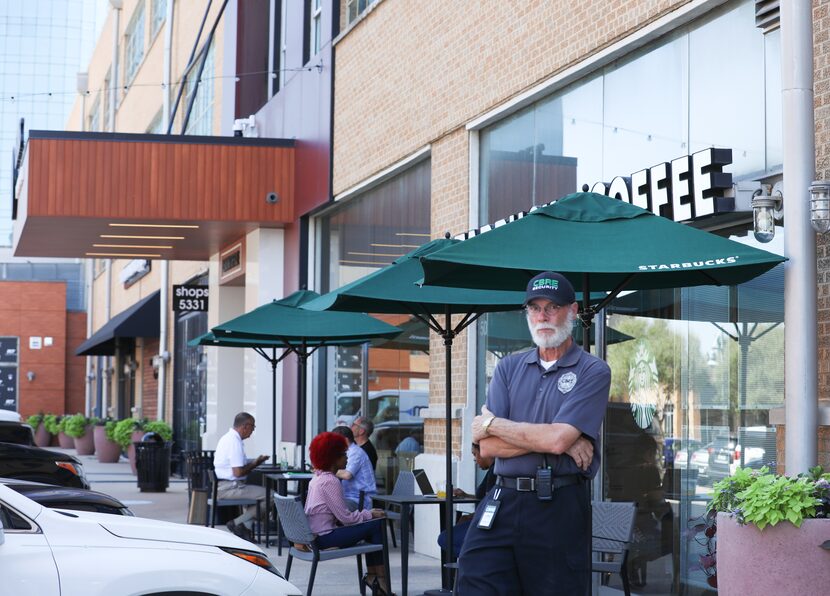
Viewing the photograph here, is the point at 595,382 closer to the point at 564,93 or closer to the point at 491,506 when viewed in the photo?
the point at 491,506

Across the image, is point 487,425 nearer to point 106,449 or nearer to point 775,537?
point 775,537

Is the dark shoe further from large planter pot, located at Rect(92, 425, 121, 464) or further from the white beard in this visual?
large planter pot, located at Rect(92, 425, 121, 464)

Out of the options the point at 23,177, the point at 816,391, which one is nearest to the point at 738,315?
the point at 816,391

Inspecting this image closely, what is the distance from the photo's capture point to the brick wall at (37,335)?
185 ft

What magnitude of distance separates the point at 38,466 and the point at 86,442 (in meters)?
27.1

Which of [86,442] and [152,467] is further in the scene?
[86,442]

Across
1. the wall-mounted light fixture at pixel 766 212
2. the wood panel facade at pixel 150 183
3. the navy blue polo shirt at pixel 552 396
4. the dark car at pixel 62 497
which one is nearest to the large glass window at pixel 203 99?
the wood panel facade at pixel 150 183

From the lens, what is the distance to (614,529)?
890 centimetres

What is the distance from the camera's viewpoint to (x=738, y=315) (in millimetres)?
9078

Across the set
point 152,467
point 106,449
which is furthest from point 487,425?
point 106,449

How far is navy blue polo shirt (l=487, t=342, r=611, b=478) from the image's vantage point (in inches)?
216

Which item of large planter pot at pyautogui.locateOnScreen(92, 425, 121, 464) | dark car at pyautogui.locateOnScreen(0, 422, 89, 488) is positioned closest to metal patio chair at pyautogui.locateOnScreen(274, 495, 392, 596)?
dark car at pyautogui.locateOnScreen(0, 422, 89, 488)

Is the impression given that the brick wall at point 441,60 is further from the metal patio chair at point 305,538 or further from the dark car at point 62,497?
the dark car at point 62,497

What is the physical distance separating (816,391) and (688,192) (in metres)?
2.34
